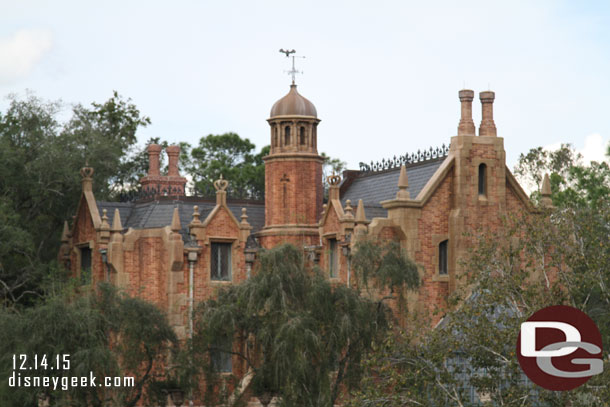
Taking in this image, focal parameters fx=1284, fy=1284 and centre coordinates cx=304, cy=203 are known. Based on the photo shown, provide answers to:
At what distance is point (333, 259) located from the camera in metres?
45.3

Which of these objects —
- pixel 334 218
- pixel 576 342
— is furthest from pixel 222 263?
pixel 576 342

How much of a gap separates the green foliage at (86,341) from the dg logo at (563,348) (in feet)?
53.8

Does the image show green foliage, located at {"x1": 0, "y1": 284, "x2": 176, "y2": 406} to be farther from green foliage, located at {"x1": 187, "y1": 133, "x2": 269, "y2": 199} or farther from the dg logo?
green foliage, located at {"x1": 187, "y1": 133, "x2": 269, "y2": 199}

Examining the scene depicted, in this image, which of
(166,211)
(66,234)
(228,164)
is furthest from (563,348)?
(228,164)

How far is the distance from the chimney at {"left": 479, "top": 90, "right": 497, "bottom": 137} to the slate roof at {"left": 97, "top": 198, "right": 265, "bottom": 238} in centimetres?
920

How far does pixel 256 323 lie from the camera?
36.4 m

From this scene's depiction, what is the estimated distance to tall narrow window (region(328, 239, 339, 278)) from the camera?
1775 inches

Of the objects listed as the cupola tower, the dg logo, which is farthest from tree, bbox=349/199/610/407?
the cupola tower

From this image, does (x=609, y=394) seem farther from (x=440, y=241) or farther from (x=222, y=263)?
(x=222, y=263)

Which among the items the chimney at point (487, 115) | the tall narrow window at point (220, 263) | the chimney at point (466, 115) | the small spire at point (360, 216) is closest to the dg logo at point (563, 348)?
the small spire at point (360, 216)

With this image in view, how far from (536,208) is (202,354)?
14.8 meters

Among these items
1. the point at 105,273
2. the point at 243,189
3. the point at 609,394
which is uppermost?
the point at 243,189

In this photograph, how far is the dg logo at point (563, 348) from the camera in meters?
20.8

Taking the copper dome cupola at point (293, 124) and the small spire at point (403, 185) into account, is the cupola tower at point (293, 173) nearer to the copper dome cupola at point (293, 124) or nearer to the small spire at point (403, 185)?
the copper dome cupola at point (293, 124)
